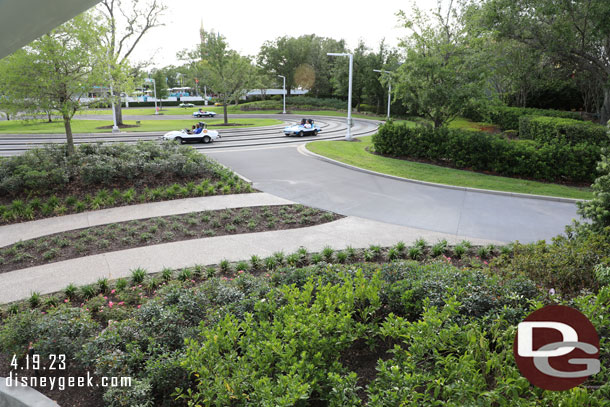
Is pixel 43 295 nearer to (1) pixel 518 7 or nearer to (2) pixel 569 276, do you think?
(2) pixel 569 276

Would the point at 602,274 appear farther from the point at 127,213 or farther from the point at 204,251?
the point at 127,213

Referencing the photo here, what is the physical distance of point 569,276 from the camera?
5.45 meters

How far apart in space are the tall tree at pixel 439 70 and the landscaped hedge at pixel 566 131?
11.8 ft

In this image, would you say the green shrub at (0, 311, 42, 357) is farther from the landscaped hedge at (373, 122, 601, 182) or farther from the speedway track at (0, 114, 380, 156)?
the speedway track at (0, 114, 380, 156)

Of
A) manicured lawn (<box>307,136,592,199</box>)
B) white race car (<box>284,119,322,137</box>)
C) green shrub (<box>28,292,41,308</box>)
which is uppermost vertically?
white race car (<box>284,119,322,137</box>)

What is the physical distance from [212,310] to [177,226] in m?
4.69

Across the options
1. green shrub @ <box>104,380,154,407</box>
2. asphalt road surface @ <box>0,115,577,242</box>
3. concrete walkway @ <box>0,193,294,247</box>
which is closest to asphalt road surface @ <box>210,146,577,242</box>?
asphalt road surface @ <box>0,115,577,242</box>

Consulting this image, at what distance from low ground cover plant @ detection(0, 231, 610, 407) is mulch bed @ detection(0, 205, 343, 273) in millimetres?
2128

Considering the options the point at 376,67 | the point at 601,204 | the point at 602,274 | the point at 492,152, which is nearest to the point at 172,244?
the point at 602,274

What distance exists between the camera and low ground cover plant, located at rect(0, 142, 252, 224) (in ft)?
35.9

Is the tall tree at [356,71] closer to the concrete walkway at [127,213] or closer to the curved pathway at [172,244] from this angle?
the concrete walkway at [127,213]

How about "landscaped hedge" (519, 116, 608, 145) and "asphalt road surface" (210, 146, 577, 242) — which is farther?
"landscaped hedge" (519, 116, 608, 145)

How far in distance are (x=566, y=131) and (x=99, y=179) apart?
1854cm

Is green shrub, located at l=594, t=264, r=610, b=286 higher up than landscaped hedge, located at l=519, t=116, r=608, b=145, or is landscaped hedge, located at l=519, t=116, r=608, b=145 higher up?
landscaped hedge, located at l=519, t=116, r=608, b=145
